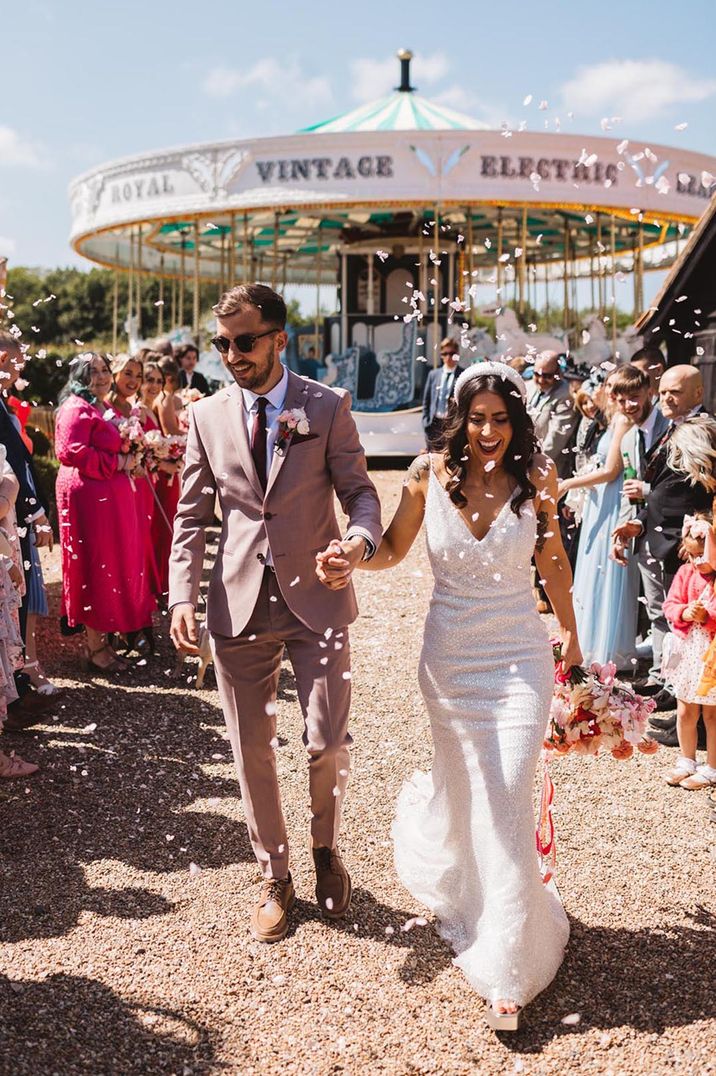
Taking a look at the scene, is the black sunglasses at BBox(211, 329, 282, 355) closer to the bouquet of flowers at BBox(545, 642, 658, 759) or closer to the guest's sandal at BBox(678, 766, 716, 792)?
the bouquet of flowers at BBox(545, 642, 658, 759)

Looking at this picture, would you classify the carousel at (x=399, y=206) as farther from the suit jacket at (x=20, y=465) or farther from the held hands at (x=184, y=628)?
the held hands at (x=184, y=628)

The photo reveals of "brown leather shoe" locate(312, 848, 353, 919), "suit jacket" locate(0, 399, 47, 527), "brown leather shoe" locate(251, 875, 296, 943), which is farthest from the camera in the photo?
"suit jacket" locate(0, 399, 47, 527)

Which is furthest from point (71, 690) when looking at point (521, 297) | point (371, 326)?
point (371, 326)

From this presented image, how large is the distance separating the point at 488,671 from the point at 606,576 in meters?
3.55

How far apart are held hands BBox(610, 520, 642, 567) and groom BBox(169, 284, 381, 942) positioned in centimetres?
286

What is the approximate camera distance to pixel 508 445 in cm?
326

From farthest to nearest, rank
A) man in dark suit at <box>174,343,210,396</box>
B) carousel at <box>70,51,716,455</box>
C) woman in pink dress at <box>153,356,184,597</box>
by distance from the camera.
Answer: carousel at <box>70,51,716,455</box>, man in dark suit at <box>174,343,210,396</box>, woman in pink dress at <box>153,356,184,597</box>

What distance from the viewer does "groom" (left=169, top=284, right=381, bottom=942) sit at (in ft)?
10.7

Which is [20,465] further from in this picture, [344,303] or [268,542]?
[344,303]

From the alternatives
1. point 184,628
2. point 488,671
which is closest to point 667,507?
point 488,671

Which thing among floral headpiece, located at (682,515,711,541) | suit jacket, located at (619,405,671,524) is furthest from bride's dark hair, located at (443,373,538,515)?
suit jacket, located at (619,405,671,524)

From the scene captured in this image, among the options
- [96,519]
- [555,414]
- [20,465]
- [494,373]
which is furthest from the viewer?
[555,414]

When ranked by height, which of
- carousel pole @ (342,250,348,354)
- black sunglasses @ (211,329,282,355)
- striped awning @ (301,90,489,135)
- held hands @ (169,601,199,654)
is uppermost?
striped awning @ (301,90,489,135)

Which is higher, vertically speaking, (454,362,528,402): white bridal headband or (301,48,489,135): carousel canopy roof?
(301,48,489,135): carousel canopy roof
